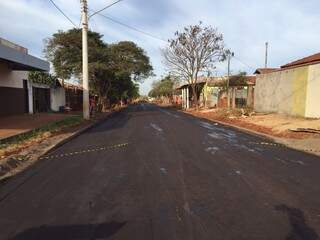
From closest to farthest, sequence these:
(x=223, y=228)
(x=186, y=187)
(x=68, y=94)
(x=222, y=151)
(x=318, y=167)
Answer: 1. (x=223, y=228)
2. (x=186, y=187)
3. (x=318, y=167)
4. (x=222, y=151)
5. (x=68, y=94)

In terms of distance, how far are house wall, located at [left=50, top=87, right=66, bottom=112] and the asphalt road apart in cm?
3015

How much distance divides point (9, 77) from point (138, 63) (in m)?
23.5

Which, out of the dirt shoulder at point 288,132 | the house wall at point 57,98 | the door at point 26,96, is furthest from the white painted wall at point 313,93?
the house wall at point 57,98

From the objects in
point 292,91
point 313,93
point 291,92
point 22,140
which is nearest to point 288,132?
Answer: point 313,93

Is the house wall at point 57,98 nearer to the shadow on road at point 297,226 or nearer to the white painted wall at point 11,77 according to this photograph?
the white painted wall at point 11,77

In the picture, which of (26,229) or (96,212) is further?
(96,212)

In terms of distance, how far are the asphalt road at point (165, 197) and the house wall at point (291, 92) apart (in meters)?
12.1

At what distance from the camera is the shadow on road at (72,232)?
225 inches

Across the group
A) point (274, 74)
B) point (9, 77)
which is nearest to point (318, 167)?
point (274, 74)

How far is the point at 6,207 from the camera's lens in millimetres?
7211

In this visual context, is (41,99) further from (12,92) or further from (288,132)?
(288,132)

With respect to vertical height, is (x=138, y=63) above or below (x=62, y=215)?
above

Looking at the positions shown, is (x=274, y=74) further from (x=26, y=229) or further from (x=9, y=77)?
(x=26, y=229)

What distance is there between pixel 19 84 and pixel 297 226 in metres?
29.3
